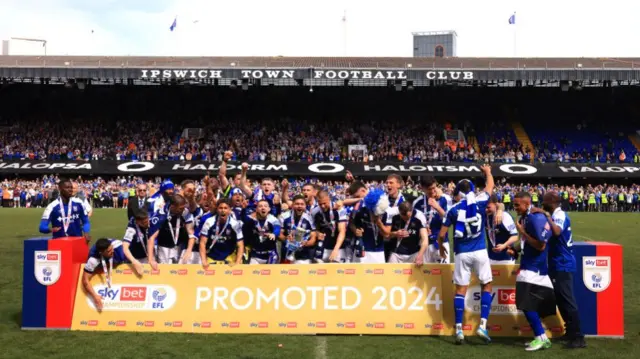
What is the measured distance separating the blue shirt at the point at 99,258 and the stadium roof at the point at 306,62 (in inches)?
1467

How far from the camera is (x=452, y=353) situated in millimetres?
7094

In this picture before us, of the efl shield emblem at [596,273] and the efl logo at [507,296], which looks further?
the efl logo at [507,296]

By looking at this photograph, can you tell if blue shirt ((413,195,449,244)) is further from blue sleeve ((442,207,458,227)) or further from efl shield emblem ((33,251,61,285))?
efl shield emblem ((33,251,61,285))

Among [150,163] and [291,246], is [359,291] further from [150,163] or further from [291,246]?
[150,163]

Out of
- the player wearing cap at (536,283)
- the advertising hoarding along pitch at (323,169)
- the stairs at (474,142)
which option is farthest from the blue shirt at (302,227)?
the stairs at (474,142)

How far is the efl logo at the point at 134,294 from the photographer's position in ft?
26.7

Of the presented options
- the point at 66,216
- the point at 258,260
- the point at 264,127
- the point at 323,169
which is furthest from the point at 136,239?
the point at 264,127

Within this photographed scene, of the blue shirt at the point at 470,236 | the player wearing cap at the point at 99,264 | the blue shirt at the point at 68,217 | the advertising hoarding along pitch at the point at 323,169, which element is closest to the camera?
the blue shirt at the point at 470,236

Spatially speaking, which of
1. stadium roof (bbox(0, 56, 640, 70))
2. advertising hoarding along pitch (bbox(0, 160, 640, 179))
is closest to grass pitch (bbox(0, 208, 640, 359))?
advertising hoarding along pitch (bbox(0, 160, 640, 179))

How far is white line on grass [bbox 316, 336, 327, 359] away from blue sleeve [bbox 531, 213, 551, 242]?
2884mm

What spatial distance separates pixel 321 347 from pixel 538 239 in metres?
2.93

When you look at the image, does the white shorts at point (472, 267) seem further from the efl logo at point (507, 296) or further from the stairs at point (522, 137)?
the stairs at point (522, 137)

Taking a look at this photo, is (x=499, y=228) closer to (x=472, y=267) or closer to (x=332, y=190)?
(x=472, y=267)

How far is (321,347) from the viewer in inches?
289
